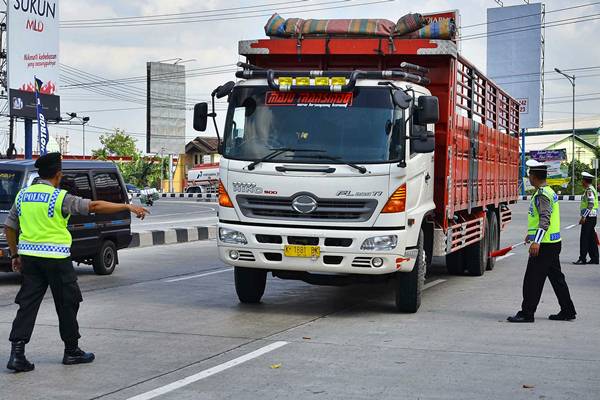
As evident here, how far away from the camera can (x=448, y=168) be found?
12078 mm

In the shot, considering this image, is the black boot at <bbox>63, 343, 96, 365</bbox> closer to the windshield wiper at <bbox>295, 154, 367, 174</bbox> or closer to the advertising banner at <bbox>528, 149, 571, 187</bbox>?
the windshield wiper at <bbox>295, 154, 367, 174</bbox>

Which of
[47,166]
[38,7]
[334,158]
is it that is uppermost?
[38,7]

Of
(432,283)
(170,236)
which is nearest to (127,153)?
(170,236)

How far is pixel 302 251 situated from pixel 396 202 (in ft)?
3.71

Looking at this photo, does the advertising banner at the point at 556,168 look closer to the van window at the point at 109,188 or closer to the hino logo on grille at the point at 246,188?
the van window at the point at 109,188

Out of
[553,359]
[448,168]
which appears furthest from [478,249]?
[553,359]

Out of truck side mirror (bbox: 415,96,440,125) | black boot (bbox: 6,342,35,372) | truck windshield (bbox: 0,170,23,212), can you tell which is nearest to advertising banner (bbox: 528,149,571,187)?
truck windshield (bbox: 0,170,23,212)

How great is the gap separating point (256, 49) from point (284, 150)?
1.88 metres

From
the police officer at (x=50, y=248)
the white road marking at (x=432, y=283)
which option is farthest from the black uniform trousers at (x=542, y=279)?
the police officer at (x=50, y=248)

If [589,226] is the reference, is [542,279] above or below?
below

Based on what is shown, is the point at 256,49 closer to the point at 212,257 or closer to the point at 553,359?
the point at 553,359

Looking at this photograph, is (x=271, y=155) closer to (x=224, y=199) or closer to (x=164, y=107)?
(x=224, y=199)

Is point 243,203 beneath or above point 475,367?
above

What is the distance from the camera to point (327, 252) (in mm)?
10391
